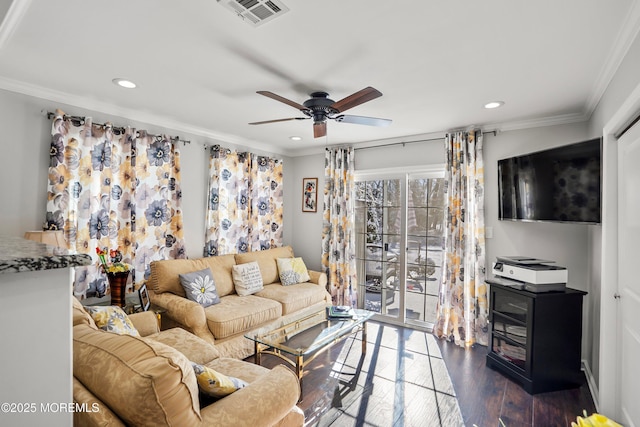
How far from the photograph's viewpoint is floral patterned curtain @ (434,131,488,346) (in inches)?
146

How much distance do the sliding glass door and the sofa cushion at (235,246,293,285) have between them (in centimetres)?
125

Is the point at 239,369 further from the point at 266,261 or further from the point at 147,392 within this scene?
the point at 266,261

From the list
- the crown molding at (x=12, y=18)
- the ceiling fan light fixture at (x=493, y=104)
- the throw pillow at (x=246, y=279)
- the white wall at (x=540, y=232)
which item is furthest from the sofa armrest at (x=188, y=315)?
the ceiling fan light fixture at (x=493, y=104)

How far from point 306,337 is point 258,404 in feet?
4.59

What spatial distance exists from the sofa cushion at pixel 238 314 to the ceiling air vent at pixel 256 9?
2535mm

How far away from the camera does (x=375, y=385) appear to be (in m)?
2.83

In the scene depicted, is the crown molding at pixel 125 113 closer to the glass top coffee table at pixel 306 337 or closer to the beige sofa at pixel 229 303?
the beige sofa at pixel 229 303

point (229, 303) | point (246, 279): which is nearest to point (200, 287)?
point (229, 303)

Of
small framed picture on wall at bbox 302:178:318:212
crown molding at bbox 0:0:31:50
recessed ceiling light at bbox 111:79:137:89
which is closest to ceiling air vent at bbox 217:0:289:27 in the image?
crown molding at bbox 0:0:31:50

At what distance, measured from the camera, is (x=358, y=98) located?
7.47 ft

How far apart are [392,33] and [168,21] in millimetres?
1260

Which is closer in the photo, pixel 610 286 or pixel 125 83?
pixel 610 286

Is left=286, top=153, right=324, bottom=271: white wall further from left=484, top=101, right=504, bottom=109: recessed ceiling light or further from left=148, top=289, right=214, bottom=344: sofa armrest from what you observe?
left=484, top=101, right=504, bottom=109: recessed ceiling light

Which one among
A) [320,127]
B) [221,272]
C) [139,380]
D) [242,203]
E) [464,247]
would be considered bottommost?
[221,272]
